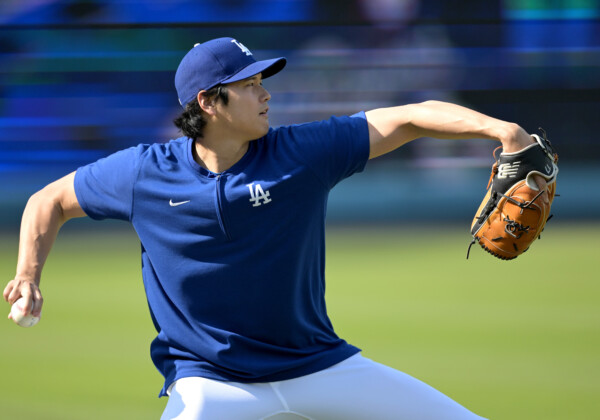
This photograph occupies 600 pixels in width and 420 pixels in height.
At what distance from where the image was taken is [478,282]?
7879 mm

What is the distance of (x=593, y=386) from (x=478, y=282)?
2.95m

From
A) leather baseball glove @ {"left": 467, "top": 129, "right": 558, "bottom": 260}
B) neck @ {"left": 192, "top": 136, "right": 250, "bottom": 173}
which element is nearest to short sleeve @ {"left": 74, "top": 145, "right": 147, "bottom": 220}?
neck @ {"left": 192, "top": 136, "right": 250, "bottom": 173}

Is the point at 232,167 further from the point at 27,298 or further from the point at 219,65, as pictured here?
the point at 27,298

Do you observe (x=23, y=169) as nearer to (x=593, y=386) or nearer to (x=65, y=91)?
(x=65, y=91)

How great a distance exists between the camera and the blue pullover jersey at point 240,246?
2977 mm

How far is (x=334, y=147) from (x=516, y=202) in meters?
0.67

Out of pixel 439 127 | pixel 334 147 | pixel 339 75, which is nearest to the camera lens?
pixel 439 127

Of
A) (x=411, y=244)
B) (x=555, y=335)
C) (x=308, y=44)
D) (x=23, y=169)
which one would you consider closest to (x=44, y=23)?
(x=23, y=169)

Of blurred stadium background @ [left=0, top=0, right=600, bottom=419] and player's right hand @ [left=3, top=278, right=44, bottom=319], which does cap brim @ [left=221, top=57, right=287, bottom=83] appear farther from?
blurred stadium background @ [left=0, top=0, right=600, bottom=419]

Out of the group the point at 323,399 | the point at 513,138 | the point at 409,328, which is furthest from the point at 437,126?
the point at 409,328

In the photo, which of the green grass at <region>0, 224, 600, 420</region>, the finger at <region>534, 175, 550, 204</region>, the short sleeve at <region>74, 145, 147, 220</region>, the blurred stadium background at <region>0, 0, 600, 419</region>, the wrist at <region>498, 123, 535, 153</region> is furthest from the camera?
the blurred stadium background at <region>0, 0, 600, 419</region>

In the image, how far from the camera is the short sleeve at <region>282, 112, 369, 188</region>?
3.02 metres

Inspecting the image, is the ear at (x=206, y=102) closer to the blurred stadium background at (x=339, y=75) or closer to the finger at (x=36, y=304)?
the finger at (x=36, y=304)

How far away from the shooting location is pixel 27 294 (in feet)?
9.37
